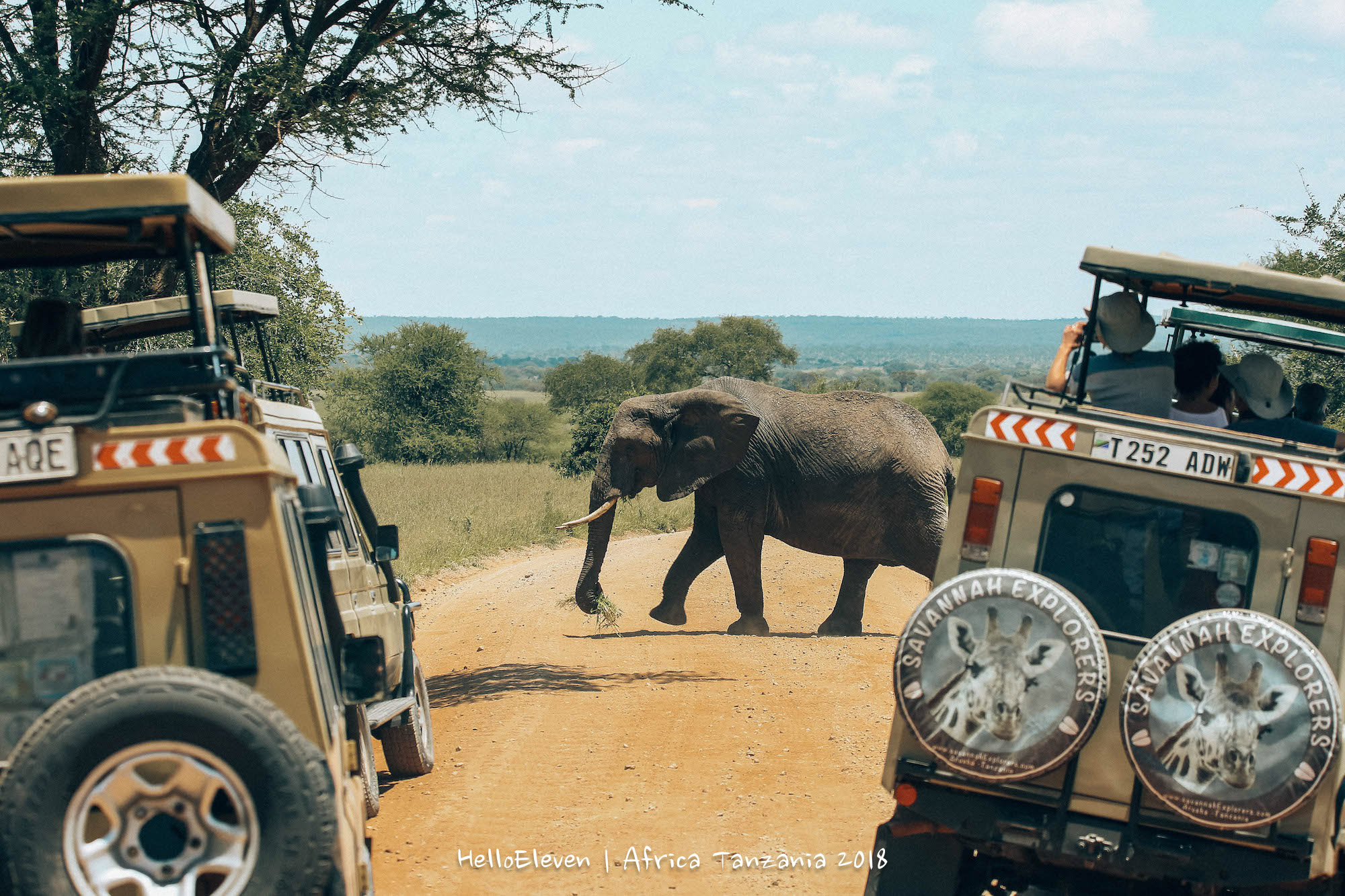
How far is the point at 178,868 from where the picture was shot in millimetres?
3326

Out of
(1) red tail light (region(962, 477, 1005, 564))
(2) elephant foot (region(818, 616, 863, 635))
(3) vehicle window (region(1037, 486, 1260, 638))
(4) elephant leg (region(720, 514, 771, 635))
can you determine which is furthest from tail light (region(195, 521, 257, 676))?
(2) elephant foot (region(818, 616, 863, 635))

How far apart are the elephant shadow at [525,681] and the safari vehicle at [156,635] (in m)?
5.87

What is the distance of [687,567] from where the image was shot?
1420 centimetres

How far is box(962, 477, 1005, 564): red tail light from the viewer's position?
4.73 metres

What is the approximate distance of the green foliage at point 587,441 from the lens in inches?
1315

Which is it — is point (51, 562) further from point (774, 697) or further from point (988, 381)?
point (988, 381)

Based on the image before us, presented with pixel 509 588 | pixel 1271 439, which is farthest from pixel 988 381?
pixel 1271 439

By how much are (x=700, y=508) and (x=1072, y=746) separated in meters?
10.3

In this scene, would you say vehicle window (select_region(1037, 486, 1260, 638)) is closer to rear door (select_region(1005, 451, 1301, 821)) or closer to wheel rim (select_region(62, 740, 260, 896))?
rear door (select_region(1005, 451, 1301, 821))

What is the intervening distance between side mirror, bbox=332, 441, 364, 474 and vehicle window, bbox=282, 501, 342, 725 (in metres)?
2.73

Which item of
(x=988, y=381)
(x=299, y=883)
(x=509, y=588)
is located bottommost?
(x=988, y=381)

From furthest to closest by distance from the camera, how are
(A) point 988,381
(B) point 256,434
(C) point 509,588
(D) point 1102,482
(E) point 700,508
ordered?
(A) point 988,381 → (C) point 509,588 → (E) point 700,508 → (D) point 1102,482 → (B) point 256,434

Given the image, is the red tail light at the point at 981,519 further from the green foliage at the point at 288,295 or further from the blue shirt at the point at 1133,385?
the green foliage at the point at 288,295

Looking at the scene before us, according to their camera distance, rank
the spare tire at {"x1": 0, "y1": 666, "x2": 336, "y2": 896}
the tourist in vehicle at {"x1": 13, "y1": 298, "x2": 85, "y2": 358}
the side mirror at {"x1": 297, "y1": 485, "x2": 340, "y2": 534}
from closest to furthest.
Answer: the spare tire at {"x1": 0, "y1": 666, "x2": 336, "y2": 896}, the side mirror at {"x1": 297, "y1": 485, "x2": 340, "y2": 534}, the tourist in vehicle at {"x1": 13, "y1": 298, "x2": 85, "y2": 358}
